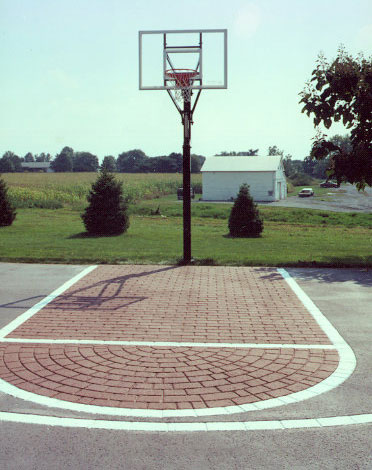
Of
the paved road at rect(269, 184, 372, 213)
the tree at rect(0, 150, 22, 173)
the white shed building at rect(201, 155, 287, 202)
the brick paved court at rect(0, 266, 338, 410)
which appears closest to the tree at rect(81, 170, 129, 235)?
the brick paved court at rect(0, 266, 338, 410)

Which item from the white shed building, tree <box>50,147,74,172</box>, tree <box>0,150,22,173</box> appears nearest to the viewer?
the white shed building

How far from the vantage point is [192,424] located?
14.7 ft

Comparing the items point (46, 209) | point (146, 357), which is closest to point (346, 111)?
point (146, 357)

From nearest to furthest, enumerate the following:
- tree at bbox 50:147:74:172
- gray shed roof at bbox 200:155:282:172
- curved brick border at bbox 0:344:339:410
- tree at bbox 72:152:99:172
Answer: curved brick border at bbox 0:344:339:410 < gray shed roof at bbox 200:155:282:172 < tree at bbox 50:147:74:172 < tree at bbox 72:152:99:172

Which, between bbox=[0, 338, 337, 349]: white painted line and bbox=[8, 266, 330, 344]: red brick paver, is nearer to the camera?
bbox=[0, 338, 337, 349]: white painted line

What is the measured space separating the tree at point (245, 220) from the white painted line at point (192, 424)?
16.9 meters

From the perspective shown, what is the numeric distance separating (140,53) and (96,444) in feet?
34.7

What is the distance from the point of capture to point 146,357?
6.19 metres

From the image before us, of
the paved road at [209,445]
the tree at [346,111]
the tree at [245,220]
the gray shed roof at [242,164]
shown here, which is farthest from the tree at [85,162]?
the paved road at [209,445]

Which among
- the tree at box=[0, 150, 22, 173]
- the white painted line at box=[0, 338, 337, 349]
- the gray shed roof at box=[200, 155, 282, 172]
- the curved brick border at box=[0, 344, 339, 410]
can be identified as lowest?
the curved brick border at box=[0, 344, 339, 410]

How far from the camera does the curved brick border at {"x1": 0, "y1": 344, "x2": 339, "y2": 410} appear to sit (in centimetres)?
504

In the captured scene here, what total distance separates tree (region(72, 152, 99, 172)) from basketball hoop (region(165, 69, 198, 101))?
136808 mm

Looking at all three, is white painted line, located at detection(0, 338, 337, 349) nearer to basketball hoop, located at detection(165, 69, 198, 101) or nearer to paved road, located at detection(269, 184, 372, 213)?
basketball hoop, located at detection(165, 69, 198, 101)

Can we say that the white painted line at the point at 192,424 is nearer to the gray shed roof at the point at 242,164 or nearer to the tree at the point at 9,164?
the gray shed roof at the point at 242,164
